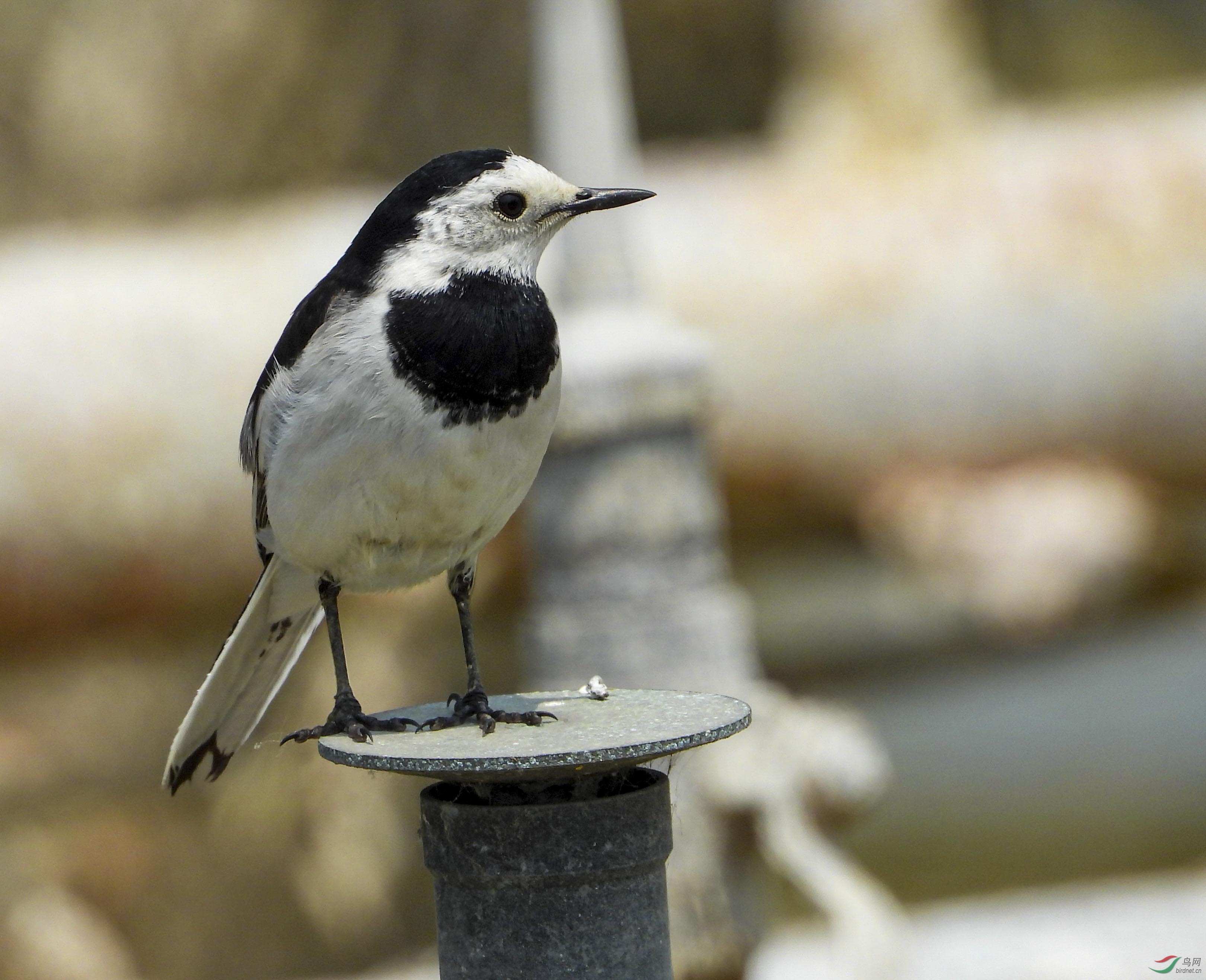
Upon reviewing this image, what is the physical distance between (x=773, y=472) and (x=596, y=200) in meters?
4.61

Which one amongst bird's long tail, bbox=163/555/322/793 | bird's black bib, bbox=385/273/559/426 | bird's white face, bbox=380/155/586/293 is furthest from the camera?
bird's long tail, bbox=163/555/322/793

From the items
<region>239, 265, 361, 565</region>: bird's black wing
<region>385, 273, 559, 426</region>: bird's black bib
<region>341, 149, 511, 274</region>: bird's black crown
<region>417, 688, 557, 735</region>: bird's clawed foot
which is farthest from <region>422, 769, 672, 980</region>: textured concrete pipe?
<region>341, 149, 511, 274</region>: bird's black crown

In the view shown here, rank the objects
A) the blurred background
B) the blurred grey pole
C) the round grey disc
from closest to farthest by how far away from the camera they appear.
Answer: the round grey disc
the blurred grey pole
the blurred background

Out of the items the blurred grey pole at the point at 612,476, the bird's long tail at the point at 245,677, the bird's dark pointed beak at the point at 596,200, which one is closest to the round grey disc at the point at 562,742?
the bird's long tail at the point at 245,677

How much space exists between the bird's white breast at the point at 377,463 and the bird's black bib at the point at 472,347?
2cm

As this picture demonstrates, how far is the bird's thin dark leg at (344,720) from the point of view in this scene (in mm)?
2566

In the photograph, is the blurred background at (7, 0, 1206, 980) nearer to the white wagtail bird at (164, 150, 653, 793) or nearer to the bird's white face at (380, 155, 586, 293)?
the white wagtail bird at (164, 150, 653, 793)

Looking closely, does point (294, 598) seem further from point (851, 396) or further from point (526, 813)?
point (851, 396)

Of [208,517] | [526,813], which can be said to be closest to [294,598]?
[526,813]

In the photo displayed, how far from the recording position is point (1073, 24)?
27.5 feet

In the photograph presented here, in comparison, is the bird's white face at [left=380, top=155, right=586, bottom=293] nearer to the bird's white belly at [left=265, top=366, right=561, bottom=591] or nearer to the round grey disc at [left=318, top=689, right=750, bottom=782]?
the bird's white belly at [left=265, top=366, right=561, bottom=591]

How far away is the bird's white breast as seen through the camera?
249 cm

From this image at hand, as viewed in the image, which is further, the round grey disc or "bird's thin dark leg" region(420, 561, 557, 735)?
"bird's thin dark leg" region(420, 561, 557, 735)

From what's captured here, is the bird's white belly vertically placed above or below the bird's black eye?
below
